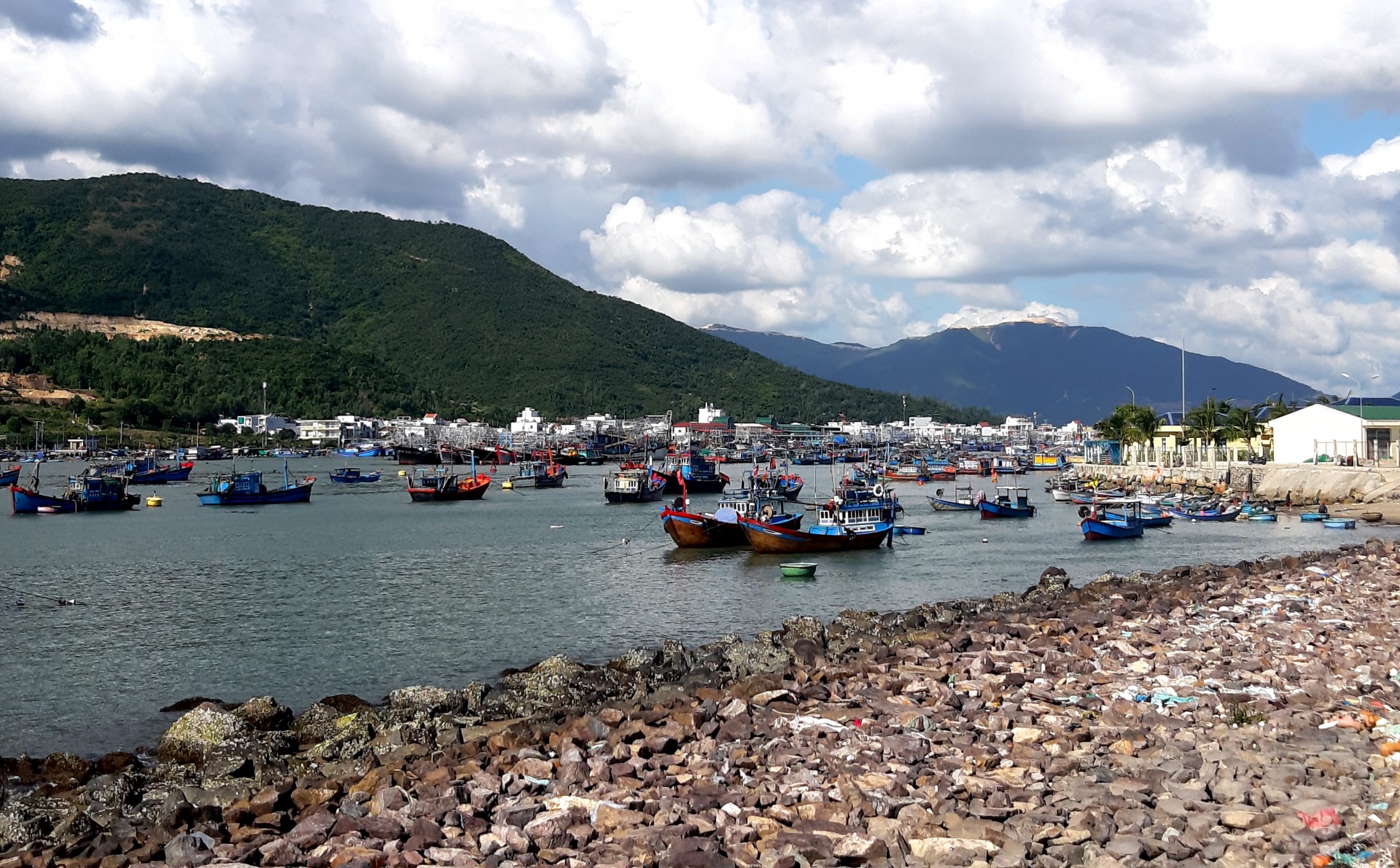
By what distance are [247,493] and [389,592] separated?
47.6 metres

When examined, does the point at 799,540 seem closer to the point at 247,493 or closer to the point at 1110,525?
the point at 1110,525

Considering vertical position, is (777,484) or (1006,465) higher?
(777,484)

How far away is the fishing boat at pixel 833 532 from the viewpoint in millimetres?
41281

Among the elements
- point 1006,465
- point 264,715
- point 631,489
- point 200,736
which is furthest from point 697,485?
point 200,736

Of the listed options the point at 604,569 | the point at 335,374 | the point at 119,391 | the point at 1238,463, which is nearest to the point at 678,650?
the point at 604,569

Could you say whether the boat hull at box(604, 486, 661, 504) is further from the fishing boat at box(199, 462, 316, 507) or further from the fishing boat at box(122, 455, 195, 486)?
the fishing boat at box(122, 455, 195, 486)

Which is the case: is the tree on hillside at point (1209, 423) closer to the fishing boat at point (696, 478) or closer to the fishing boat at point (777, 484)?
the fishing boat at point (777, 484)

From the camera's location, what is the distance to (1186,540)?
4800 centimetres

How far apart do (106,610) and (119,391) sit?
144 metres

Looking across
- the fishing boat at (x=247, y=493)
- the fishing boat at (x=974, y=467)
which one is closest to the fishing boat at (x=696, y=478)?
the fishing boat at (x=247, y=493)

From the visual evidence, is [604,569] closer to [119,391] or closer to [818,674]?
[818,674]

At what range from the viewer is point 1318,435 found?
69.4 metres

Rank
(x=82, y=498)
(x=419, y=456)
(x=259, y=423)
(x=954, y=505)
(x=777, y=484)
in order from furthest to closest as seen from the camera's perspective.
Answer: (x=259, y=423) → (x=419, y=456) → (x=82, y=498) → (x=954, y=505) → (x=777, y=484)

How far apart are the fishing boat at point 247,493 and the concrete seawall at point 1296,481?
6166 cm
